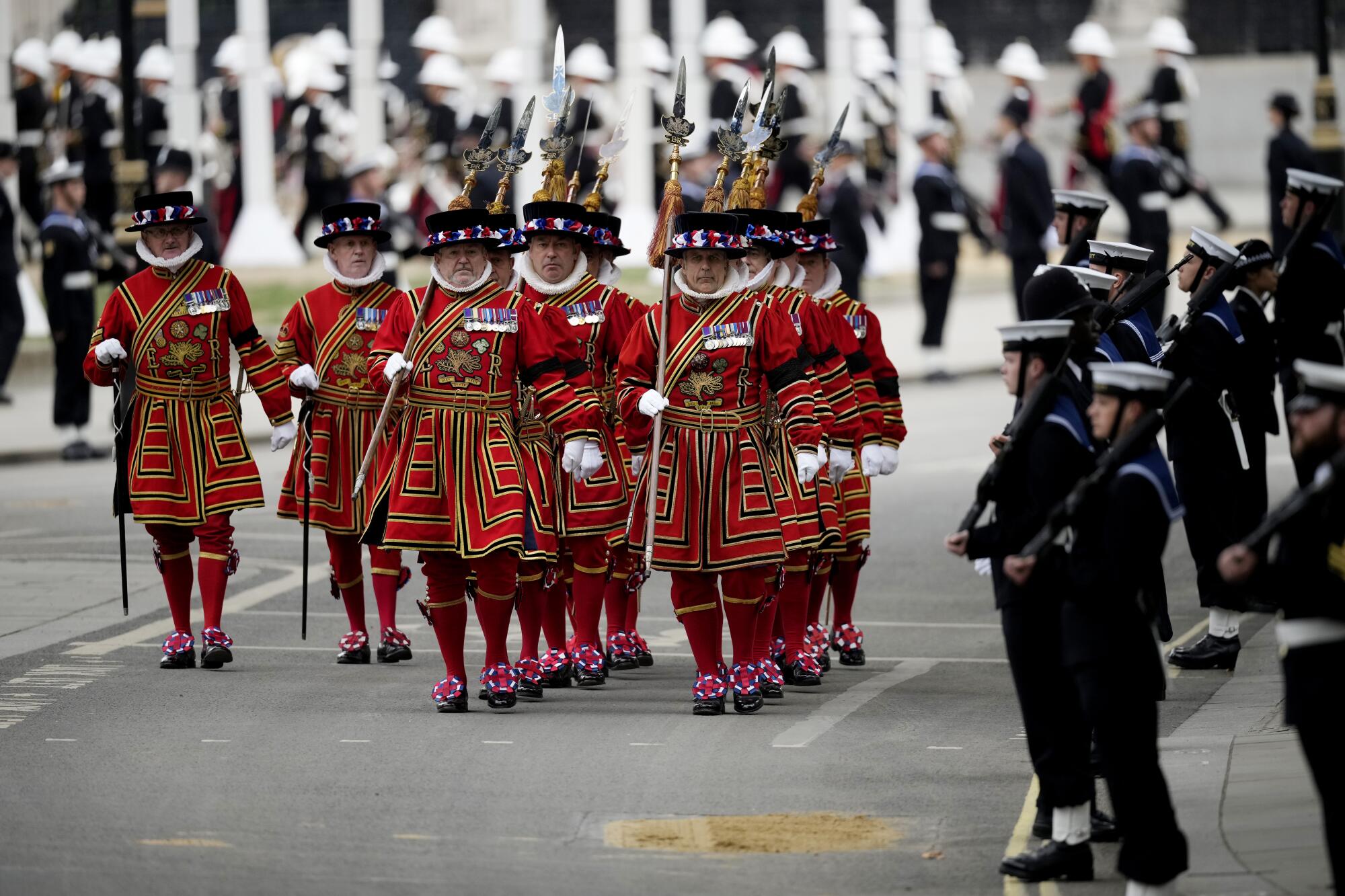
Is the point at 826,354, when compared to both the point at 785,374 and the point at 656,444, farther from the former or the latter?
the point at 656,444

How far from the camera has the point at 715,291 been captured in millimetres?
10227

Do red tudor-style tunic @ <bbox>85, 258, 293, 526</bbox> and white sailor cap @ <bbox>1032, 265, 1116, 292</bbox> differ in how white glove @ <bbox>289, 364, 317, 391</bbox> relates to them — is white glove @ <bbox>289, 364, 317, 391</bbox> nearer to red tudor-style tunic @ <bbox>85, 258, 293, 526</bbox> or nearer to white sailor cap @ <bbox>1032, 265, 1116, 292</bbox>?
red tudor-style tunic @ <bbox>85, 258, 293, 526</bbox>

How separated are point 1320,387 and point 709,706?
427 cm

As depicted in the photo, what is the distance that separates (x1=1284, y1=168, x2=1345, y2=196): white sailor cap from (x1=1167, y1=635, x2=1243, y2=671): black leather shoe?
197 cm

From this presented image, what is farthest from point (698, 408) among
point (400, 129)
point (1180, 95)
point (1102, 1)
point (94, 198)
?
point (1102, 1)

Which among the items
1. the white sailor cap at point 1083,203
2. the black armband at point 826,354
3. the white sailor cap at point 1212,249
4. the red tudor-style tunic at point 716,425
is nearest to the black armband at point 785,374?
the red tudor-style tunic at point 716,425

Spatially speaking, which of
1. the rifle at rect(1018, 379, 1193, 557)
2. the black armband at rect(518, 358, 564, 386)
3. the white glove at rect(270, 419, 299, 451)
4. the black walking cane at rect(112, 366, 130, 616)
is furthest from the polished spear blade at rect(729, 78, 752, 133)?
the rifle at rect(1018, 379, 1193, 557)

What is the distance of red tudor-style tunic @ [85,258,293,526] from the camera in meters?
11.3

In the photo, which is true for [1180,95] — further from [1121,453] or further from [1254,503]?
[1121,453]

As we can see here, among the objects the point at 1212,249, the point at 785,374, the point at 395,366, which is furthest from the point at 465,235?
the point at 1212,249

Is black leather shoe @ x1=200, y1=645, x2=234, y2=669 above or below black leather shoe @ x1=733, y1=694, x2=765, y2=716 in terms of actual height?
above

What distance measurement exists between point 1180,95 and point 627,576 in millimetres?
19985

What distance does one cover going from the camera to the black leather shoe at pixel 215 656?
11164 mm

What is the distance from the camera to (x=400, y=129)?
34.9 m
